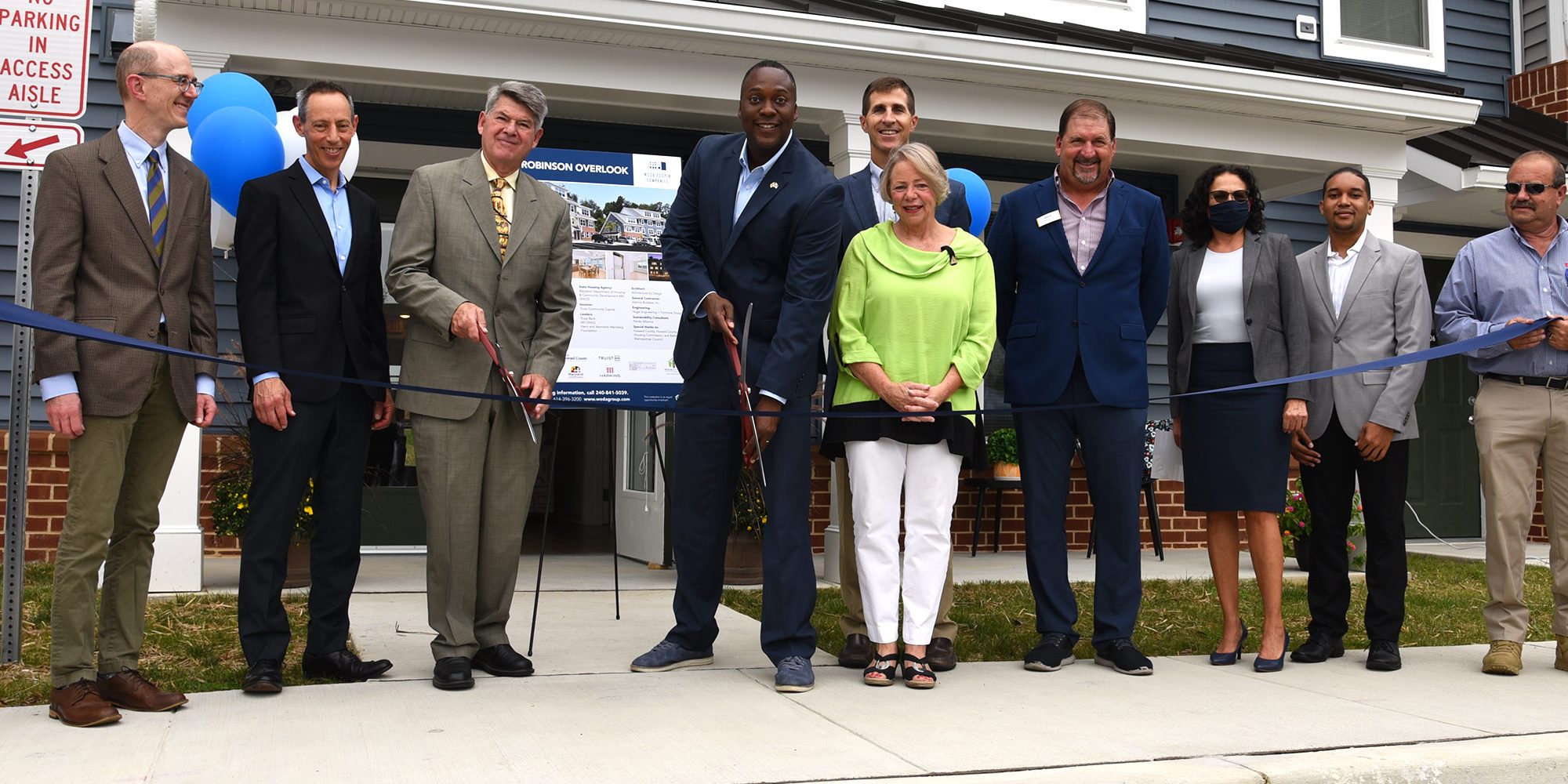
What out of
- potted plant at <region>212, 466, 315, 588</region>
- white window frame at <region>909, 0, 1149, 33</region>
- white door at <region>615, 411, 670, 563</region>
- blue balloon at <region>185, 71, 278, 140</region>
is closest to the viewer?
blue balloon at <region>185, 71, 278, 140</region>

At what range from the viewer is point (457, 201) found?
4098 millimetres

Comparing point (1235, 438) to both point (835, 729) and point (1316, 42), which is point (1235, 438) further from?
point (1316, 42)

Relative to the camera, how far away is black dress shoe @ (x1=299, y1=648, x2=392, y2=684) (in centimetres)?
405

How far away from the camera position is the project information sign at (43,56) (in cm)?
411

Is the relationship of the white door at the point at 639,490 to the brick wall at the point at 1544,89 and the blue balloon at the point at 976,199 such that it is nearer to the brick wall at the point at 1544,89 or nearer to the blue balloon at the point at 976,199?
the blue balloon at the point at 976,199

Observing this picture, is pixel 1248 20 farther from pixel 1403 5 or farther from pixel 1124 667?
pixel 1124 667

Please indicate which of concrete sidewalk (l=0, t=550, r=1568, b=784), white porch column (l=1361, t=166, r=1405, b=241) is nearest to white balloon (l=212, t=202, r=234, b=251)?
concrete sidewalk (l=0, t=550, r=1568, b=784)

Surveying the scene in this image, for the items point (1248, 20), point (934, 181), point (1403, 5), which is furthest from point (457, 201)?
point (1403, 5)

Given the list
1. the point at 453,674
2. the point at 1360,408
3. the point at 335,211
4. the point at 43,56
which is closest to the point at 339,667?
the point at 453,674

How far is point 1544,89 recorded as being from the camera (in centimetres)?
1030

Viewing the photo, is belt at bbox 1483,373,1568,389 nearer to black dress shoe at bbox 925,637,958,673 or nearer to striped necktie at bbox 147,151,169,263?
black dress shoe at bbox 925,637,958,673

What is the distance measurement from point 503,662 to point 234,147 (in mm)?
2550

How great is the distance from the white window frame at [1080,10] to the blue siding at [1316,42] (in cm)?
18

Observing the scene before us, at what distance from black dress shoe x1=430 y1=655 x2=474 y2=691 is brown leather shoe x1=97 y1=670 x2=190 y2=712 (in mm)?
702
